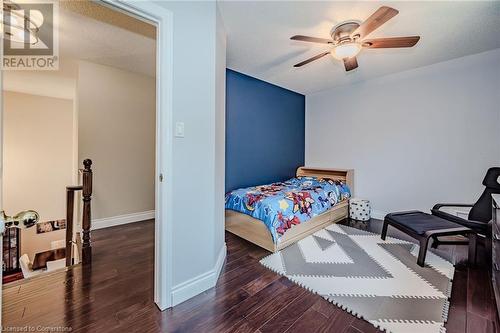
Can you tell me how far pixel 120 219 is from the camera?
11.0 ft

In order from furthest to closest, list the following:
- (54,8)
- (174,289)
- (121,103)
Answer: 1. (121,103)
2. (54,8)
3. (174,289)

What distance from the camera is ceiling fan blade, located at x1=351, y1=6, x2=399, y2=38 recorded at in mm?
1662

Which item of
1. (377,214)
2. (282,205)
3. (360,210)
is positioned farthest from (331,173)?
(282,205)

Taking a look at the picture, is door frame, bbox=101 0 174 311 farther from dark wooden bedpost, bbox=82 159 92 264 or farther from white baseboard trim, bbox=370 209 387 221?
white baseboard trim, bbox=370 209 387 221

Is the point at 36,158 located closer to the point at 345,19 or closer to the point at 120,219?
the point at 120,219

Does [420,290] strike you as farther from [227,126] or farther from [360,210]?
[227,126]

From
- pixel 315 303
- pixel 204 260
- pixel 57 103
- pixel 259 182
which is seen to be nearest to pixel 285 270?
pixel 315 303

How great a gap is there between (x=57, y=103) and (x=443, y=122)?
7.11 meters

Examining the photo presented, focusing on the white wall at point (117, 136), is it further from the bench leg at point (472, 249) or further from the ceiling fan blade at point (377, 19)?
the bench leg at point (472, 249)

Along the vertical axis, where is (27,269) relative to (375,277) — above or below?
below

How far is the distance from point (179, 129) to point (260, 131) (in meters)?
2.50

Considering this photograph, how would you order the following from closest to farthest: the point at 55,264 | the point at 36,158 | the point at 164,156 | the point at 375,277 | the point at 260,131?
the point at 164,156
the point at 375,277
the point at 55,264
the point at 260,131
the point at 36,158

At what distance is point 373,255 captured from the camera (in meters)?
2.38

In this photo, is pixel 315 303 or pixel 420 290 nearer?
pixel 315 303
